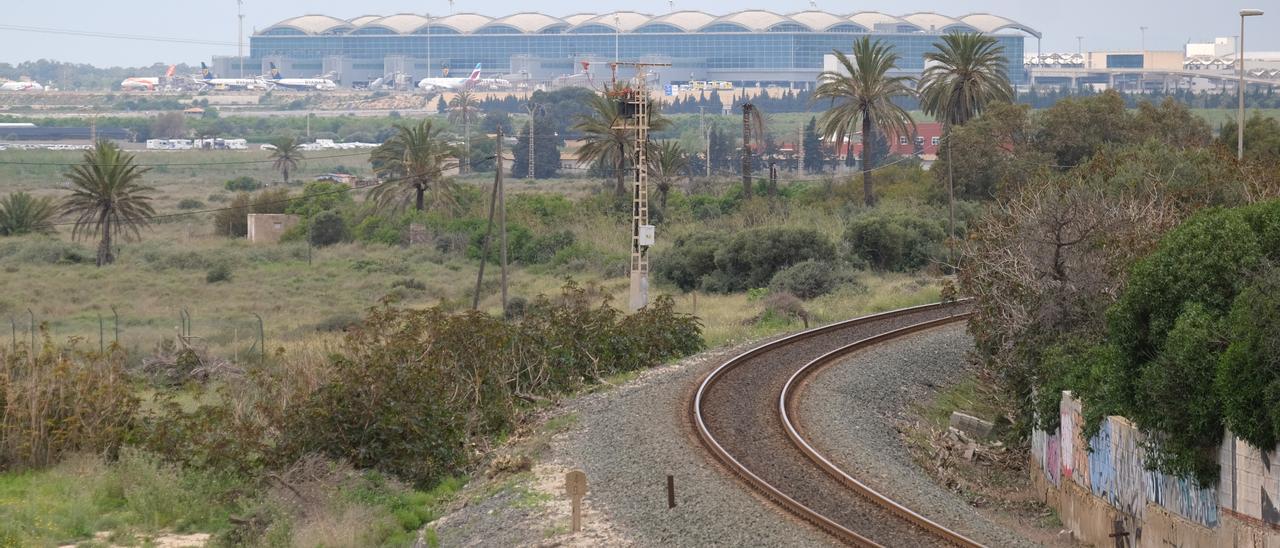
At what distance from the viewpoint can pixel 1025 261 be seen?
2427 cm

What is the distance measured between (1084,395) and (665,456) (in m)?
5.42

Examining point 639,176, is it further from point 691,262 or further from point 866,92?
point 866,92

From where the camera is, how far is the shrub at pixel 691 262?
52.7 m

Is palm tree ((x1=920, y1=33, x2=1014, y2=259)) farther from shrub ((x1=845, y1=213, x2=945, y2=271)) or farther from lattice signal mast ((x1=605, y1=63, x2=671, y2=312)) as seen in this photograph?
lattice signal mast ((x1=605, y1=63, x2=671, y2=312))

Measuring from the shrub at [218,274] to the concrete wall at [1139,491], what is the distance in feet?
141

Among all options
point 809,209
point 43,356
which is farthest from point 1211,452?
point 809,209

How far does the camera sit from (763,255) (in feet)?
166

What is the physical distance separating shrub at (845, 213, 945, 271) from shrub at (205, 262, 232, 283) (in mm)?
24682

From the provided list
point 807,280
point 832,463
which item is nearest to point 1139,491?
point 832,463

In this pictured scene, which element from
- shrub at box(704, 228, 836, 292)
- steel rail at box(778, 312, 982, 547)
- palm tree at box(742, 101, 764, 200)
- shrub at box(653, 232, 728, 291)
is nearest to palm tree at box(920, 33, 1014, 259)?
palm tree at box(742, 101, 764, 200)

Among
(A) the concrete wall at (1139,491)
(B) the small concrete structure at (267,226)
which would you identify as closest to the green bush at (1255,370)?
(A) the concrete wall at (1139,491)

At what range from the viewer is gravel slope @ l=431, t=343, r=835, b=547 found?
51.4 ft

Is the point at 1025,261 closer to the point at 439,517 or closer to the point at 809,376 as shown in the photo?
the point at 809,376

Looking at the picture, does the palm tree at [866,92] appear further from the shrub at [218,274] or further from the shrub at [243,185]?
the shrub at [243,185]
